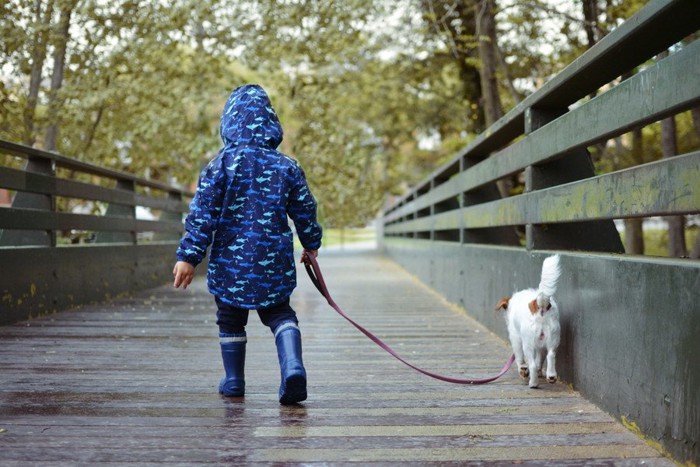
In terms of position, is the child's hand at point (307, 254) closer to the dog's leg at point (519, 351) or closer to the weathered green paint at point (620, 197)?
the dog's leg at point (519, 351)

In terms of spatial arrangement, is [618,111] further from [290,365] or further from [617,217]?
[290,365]

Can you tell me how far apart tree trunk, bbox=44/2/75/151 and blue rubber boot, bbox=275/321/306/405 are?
293 inches

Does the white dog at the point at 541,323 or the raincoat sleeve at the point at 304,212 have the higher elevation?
the raincoat sleeve at the point at 304,212

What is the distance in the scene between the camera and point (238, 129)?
4.14 meters

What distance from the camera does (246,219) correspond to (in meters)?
4.02

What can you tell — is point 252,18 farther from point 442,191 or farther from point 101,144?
point 442,191

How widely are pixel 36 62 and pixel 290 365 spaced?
8140 millimetres

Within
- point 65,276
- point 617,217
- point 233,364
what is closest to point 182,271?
point 233,364

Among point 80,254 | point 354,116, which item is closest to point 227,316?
point 80,254

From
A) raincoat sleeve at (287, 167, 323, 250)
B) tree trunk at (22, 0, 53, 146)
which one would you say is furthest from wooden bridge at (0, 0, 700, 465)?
tree trunk at (22, 0, 53, 146)

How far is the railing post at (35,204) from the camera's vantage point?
24.2 feet

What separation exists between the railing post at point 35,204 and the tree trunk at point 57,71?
3.21 metres

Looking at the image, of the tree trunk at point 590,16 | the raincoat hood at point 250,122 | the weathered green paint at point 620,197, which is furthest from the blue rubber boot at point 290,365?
the tree trunk at point 590,16

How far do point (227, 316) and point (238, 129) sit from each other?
95 cm
